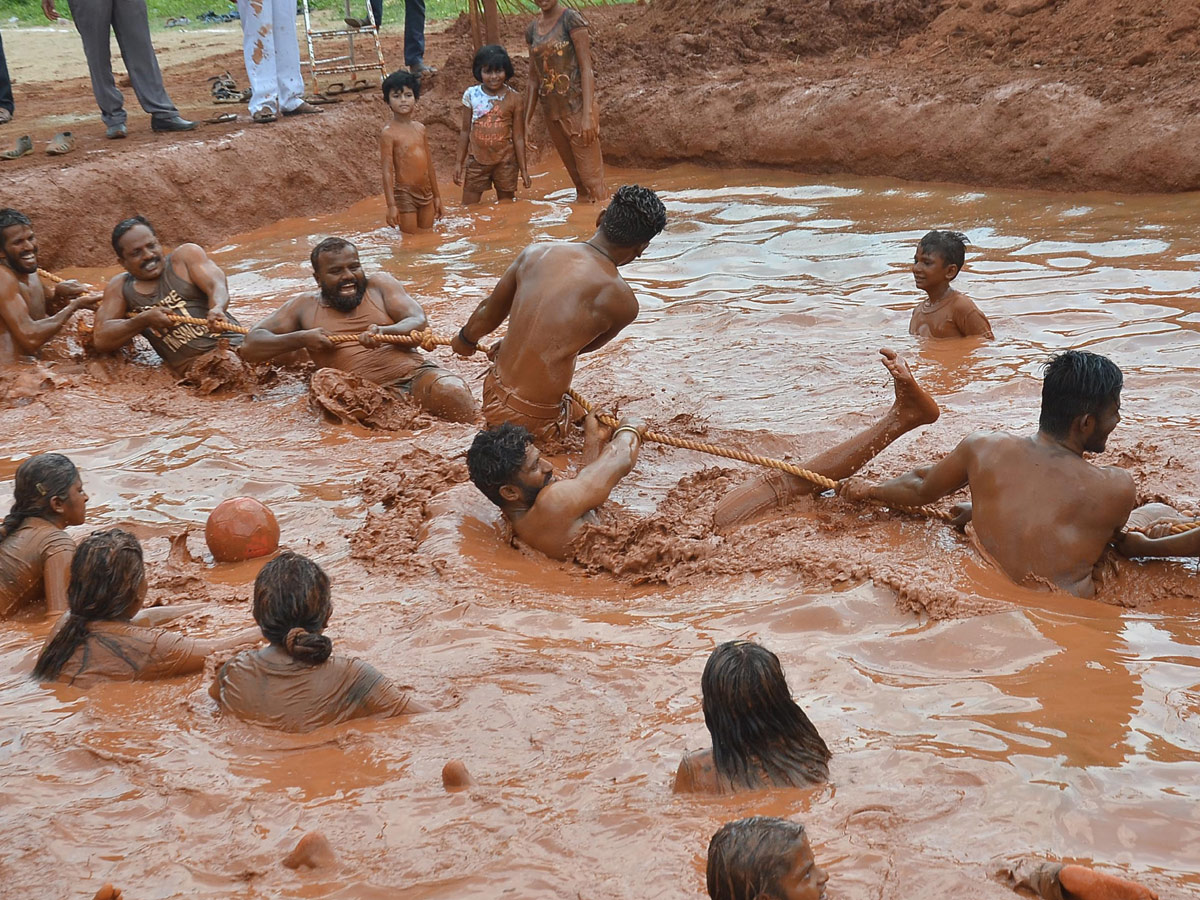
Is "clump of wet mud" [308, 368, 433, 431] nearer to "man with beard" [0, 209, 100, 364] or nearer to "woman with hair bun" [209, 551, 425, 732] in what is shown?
"man with beard" [0, 209, 100, 364]

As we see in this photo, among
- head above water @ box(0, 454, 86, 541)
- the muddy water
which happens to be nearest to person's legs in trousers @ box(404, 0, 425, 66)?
the muddy water

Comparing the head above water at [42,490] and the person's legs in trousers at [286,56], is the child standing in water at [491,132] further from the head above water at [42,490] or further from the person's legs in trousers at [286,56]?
the head above water at [42,490]

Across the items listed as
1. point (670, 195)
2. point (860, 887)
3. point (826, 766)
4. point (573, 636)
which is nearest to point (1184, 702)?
point (826, 766)

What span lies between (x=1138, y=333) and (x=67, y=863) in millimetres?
6249

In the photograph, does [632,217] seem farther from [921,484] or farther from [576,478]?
[921,484]

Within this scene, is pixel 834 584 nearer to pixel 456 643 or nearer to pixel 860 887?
pixel 456 643

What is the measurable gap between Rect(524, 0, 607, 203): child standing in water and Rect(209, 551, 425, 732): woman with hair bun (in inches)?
313

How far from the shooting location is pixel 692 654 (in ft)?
13.1

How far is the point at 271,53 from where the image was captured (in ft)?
39.1

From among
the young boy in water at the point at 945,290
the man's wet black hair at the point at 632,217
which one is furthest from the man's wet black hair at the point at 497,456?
the young boy in water at the point at 945,290

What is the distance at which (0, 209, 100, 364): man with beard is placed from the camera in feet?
25.1

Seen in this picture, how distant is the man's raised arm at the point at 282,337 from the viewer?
23.4 ft

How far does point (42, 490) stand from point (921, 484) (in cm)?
347

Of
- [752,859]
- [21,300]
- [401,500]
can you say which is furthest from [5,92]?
[752,859]
